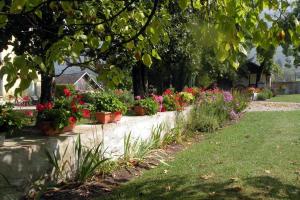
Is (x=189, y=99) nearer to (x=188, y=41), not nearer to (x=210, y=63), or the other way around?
(x=188, y=41)

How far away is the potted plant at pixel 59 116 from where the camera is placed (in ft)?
23.4

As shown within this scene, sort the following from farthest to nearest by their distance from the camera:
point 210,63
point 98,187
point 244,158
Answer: point 210,63, point 244,158, point 98,187

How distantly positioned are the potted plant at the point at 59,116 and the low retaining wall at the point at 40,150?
167 millimetres

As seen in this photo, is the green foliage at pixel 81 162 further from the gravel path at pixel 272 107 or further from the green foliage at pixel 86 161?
the gravel path at pixel 272 107

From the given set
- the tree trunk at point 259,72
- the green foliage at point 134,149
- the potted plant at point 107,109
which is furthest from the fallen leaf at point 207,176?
the tree trunk at point 259,72

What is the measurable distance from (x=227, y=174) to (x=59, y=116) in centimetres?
299

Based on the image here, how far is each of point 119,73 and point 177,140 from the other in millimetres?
Answer: 7452

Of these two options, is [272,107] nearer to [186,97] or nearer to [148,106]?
[186,97]

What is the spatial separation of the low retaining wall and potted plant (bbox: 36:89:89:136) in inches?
6.6

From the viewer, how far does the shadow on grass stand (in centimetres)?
603

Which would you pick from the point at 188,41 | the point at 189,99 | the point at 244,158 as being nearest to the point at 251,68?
Result: the point at 188,41

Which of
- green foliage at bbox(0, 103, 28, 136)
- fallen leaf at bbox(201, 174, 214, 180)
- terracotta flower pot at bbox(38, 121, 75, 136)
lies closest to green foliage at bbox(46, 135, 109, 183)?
terracotta flower pot at bbox(38, 121, 75, 136)

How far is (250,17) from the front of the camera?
3766mm

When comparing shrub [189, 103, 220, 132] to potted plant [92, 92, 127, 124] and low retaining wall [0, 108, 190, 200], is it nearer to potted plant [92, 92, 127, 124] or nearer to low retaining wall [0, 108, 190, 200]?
potted plant [92, 92, 127, 124]
